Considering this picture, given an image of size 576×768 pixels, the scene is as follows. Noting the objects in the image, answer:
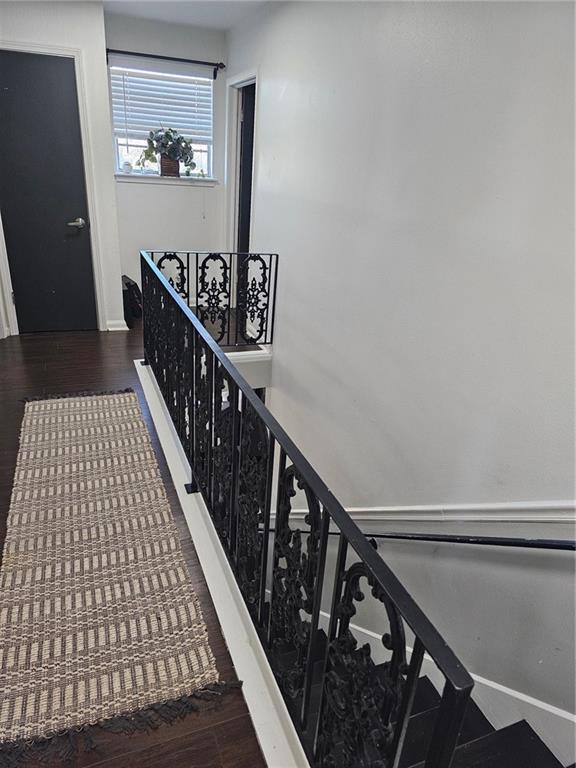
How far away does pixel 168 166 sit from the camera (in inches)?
192

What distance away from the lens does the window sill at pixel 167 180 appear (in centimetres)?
479

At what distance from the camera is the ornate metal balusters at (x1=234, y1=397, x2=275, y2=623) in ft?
4.33

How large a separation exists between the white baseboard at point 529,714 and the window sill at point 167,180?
4640 mm

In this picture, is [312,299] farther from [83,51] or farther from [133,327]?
[83,51]

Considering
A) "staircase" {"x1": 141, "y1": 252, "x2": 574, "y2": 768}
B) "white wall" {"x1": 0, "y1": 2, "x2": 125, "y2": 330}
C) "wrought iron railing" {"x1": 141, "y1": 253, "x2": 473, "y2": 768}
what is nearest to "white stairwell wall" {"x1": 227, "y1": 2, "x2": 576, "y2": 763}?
"staircase" {"x1": 141, "y1": 252, "x2": 574, "y2": 768}

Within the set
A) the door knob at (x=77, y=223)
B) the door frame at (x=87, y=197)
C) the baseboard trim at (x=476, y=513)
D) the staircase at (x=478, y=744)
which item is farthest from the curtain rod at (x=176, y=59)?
the staircase at (x=478, y=744)

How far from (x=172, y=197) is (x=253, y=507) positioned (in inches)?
172

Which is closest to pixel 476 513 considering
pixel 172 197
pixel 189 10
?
pixel 172 197

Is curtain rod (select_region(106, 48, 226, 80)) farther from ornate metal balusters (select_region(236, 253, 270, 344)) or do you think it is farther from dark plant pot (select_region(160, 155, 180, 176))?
ornate metal balusters (select_region(236, 253, 270, 344))

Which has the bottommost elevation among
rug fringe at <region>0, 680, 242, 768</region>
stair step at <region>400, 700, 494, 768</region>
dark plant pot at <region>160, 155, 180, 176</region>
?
stair step at <region>400, 700, 494, 768</region>

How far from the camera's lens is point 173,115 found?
16.0 ft

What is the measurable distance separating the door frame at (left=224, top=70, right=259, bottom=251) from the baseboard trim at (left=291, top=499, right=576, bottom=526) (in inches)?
122

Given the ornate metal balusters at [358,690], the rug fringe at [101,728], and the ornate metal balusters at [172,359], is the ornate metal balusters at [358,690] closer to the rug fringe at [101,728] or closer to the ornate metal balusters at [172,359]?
the rug fringe at [101,728]

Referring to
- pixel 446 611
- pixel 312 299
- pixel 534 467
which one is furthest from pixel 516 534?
pixel 312 299
